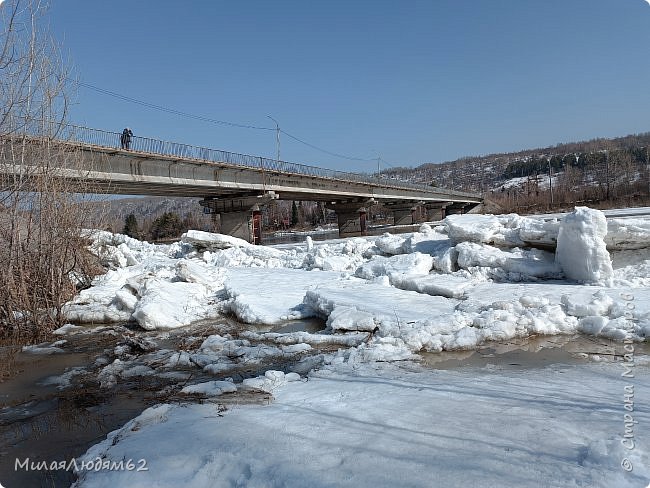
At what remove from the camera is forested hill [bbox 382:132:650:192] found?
10581cm

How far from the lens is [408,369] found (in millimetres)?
4945

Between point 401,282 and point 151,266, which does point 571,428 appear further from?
point 151,266

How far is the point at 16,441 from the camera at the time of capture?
13.0ft

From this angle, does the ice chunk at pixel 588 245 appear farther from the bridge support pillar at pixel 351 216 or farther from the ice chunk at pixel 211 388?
the bridge support pillar at pixel 351 216

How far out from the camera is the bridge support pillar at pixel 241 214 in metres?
32.4

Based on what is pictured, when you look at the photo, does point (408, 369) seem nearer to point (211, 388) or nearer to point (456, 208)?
point (211, 388)

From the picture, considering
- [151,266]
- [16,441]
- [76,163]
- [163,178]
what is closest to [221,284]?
[151,266]

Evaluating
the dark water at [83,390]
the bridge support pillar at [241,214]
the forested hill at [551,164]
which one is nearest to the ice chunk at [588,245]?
the dark water at [83,390]

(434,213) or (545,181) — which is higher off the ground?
(545,181)

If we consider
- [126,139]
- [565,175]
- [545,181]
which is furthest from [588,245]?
[545,181]

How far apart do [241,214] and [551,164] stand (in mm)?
137344

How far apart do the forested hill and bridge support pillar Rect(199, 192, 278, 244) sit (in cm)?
5159

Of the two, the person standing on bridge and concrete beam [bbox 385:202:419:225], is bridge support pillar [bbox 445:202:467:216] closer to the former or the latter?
concrete beam [bbox 385:202:419:225]

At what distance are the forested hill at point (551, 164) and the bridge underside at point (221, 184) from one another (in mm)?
32857
